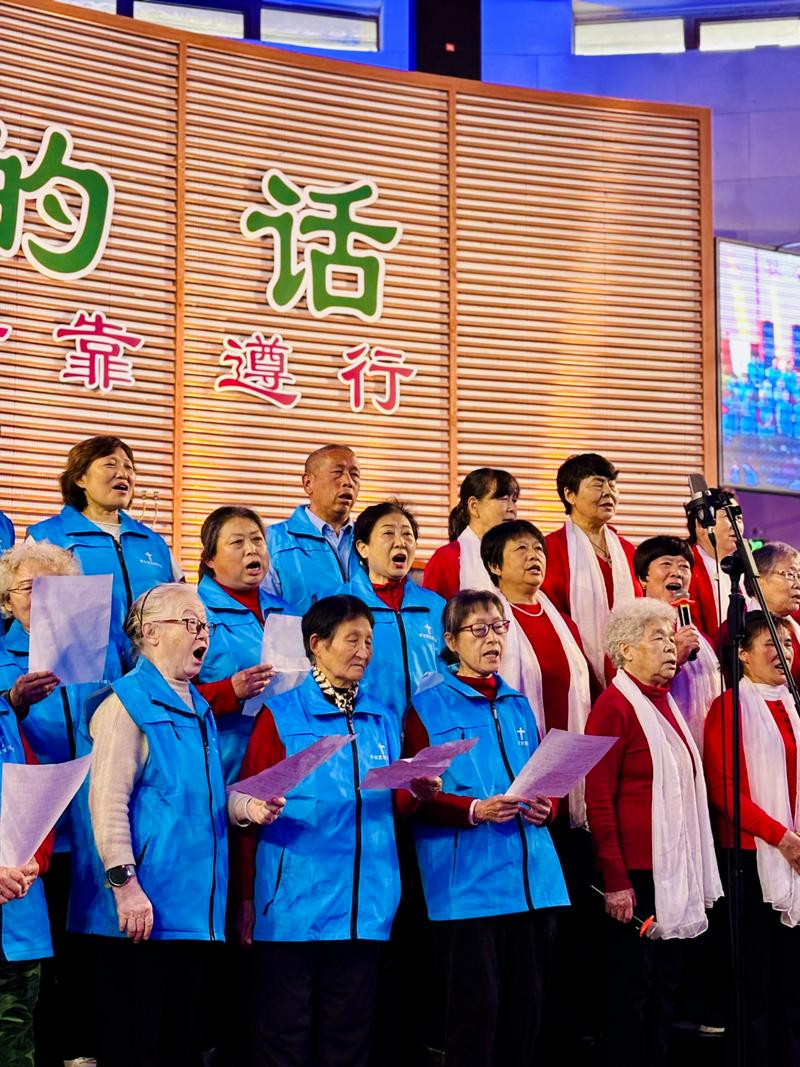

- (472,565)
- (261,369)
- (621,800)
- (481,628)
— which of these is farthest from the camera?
(261,369)

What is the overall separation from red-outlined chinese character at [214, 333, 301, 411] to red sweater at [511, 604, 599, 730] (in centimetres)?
226

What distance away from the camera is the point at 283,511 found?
6223 mm

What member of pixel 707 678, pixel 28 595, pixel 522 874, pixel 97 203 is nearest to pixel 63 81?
pixel 97 203

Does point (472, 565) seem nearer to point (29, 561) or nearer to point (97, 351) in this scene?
point (29, 561)

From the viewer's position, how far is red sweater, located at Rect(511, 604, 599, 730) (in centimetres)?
416

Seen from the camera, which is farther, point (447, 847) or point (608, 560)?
point (608, 560)

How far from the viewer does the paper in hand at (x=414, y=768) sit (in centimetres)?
320

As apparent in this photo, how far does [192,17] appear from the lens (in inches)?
298

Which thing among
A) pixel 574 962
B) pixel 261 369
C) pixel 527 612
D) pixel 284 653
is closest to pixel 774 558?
pixel 527 612

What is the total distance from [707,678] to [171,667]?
5.99ft

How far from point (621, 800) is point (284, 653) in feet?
3.44

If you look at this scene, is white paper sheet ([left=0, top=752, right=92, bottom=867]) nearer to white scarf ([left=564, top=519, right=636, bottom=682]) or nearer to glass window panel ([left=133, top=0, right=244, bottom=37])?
white scarf ([left=564, top=519, right=636, bottom=682])

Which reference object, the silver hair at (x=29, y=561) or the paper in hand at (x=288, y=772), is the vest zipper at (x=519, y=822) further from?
the silver hair at (x=29, y=561)

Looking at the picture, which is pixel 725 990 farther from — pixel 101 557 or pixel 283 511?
pixel 283 511
